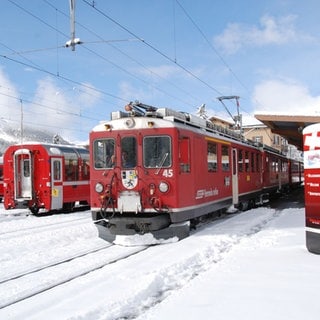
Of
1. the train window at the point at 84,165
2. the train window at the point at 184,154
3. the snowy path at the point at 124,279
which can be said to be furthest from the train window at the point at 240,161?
the train window at the point at 84,165

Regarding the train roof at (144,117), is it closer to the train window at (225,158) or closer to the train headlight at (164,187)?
Answer: the train headlight at (164,187)

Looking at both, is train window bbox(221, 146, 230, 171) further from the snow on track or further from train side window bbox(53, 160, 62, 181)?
train side window bbox(53, 160, 62, 181)

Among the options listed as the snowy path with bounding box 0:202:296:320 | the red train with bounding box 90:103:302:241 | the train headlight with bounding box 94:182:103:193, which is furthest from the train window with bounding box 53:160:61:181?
the train headlight with bounding box 94:182:103:193

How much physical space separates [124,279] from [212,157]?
234 inches

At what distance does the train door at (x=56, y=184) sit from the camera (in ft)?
55.0

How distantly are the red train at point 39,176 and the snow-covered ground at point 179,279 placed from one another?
22.5ft

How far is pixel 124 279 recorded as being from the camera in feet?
20.1

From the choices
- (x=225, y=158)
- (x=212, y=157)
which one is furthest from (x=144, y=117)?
(x=225, y=158)

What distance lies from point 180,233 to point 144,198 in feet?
3.58

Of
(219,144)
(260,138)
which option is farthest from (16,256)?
(260,138)

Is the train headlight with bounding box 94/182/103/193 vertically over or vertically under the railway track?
over

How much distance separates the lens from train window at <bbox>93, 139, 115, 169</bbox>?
988 centimetres

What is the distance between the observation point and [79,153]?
1877cm

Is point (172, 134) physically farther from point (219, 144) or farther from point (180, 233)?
point (219, 144)
